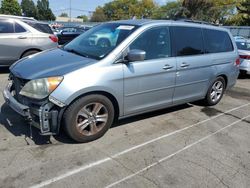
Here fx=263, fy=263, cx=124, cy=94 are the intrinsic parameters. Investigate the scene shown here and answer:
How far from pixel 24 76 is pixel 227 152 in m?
3.06

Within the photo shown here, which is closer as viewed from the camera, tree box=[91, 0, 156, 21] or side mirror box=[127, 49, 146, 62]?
side mirror box=[127, 49, 146, 62]

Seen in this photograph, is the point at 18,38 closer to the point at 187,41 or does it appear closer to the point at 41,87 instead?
the point at 41,87

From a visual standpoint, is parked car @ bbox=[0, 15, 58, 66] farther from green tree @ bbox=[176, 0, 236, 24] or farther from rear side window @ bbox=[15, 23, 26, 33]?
green tree @ bbox=[176, 0, 236, 24]

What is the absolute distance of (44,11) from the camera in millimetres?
90438

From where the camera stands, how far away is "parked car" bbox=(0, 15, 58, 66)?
25.1ft

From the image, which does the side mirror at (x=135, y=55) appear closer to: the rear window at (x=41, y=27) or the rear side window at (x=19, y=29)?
the rear side window at (x=19, y=29)

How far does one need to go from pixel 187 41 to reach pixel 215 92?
1593mm

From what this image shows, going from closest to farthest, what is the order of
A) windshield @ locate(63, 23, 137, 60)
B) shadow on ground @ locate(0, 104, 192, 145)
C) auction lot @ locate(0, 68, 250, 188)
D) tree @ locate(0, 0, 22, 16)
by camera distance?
1. auction lot @ locate(0, 68, 250, 188)
2. shadow on ground @ locate(0, 104, 192, 145)
3. windshield @ locate(63, 23, 137, 60)
4. tree @ locate(0, 0, 22, 16)

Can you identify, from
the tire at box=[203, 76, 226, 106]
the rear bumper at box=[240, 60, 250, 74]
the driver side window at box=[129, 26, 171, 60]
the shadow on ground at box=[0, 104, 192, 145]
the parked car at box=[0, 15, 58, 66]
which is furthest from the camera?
the rear bumper at box=[240, 60, 250, 74]

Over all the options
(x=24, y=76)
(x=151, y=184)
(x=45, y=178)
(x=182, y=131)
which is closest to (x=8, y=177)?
(x=45, y=178)

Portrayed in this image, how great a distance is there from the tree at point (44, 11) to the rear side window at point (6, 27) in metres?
85.8

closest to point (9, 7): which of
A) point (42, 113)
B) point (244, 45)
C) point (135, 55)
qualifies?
point (244, 45)

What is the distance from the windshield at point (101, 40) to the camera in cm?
401

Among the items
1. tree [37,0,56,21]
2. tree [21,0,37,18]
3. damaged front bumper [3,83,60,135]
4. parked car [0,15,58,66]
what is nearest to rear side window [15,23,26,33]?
parked car [0,15,58,66]
